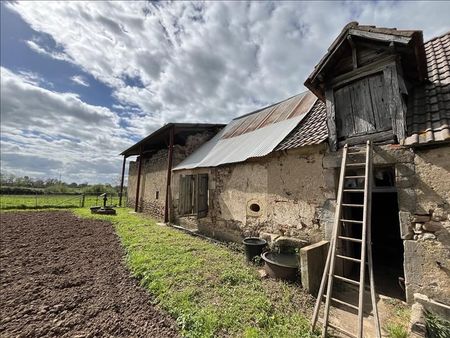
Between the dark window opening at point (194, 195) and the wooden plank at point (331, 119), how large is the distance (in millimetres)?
5130

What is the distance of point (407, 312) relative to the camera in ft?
11.7

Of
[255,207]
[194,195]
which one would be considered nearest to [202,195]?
[194,195]

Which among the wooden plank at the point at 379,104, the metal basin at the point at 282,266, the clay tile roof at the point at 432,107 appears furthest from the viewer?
the metal basin at the point at 282,266

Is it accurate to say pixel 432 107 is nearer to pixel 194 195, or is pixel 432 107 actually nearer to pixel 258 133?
pixel 258 133

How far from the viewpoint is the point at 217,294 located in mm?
4066

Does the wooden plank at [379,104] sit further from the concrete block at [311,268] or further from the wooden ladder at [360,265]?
the concrete block at [311,268]

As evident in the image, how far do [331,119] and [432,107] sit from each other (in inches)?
65.3

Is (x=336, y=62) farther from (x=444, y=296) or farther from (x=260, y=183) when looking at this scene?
(x=444, y=296)

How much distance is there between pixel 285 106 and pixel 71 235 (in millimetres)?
9614

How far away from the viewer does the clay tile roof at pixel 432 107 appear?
3641 mm

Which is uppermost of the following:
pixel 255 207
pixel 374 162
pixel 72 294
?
pixel 374 162

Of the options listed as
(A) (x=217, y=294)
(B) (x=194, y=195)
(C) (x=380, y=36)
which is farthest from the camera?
(B) (x=194, y=195)

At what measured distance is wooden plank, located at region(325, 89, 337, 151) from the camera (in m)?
4.96

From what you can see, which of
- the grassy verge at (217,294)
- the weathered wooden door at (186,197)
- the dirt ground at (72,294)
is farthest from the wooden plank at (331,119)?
the weathered wooden door at (186,197)
